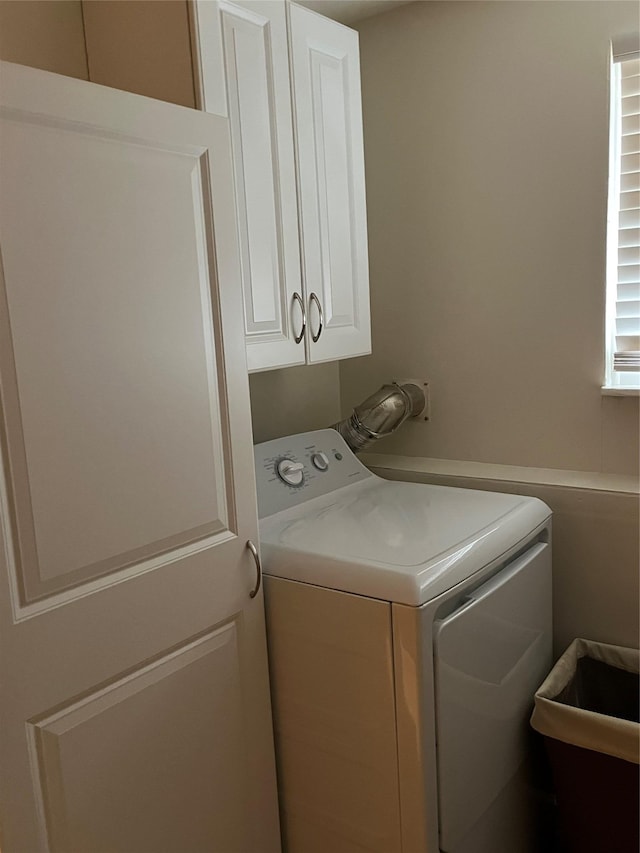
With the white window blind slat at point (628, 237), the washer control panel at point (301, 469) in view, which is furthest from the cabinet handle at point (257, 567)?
the white window blind slat at point (628, 237)

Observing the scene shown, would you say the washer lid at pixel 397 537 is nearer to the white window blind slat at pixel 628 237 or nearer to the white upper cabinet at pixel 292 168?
the white upper cabinet at pixel 292 168

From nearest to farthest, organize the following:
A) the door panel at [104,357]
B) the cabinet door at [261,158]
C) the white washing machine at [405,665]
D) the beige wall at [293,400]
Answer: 1. the door panel at [104,357]
2. the white washing machine at [405,665]
3. the cabinet door at [261,158]
4. the beige wall at [293,400]

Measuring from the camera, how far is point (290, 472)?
6.02 ft

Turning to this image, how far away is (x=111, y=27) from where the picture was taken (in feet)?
4.98

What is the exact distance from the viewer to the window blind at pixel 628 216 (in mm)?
1799

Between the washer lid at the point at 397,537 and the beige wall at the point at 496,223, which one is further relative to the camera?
the beige wall at the point at 496,223

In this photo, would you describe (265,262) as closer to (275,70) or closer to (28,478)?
(275,70)

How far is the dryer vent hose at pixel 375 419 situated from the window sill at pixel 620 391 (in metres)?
0.57

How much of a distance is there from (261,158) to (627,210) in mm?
955

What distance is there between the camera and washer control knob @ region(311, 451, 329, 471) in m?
1.93

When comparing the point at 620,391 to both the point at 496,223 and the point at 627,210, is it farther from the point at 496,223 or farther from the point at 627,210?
the point at 496,223

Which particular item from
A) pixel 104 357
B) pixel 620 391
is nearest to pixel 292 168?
pixel 104 357

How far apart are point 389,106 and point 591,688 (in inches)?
67.9

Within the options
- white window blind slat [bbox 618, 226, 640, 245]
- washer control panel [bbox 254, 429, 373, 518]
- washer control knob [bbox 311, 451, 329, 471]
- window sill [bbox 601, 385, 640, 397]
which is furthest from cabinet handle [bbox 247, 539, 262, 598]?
white window blind slat [bbox 618, 226, 640, 245]
